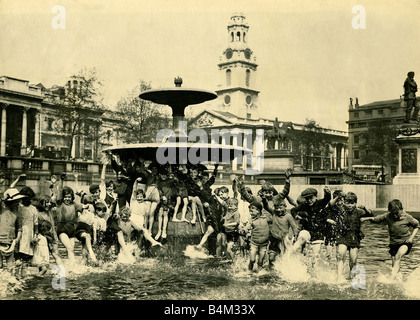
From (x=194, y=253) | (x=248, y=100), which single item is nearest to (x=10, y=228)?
(x=194, y=253)

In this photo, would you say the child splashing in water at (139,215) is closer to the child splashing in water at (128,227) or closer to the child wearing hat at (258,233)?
the child splashing in water at (128,227)

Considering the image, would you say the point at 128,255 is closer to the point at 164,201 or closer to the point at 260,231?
the point at 164,201

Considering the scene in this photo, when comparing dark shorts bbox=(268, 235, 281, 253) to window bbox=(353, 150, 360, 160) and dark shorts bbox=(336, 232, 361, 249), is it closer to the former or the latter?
dark shorts bbox=(336, 232, 361, 249)

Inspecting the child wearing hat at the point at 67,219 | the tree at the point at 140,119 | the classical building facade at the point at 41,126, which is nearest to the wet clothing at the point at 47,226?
the child wearing hat at the point at 67,219

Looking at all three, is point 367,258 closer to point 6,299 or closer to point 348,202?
point 348,202

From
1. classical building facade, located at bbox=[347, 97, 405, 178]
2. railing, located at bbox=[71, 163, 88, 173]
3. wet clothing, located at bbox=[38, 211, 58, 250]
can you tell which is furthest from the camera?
railing, located at bbox=[71, 163, 88, 173]

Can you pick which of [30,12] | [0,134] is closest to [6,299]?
[30,12]

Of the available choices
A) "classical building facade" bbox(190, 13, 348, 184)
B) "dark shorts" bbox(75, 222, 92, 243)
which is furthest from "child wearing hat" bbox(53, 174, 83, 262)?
"classical building facade" bbox(190, 13, 348, 184)

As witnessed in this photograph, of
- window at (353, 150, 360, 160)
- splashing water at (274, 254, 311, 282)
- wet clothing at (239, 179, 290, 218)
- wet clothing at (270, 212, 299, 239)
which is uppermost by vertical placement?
window at (353, 150, 360, 160)
